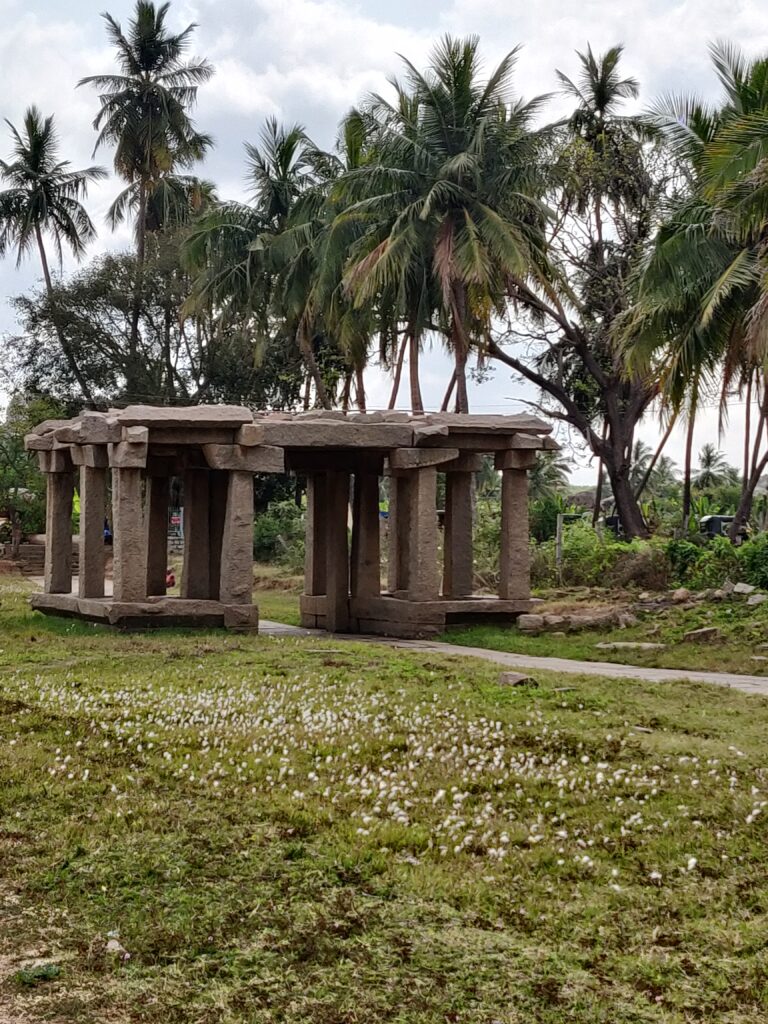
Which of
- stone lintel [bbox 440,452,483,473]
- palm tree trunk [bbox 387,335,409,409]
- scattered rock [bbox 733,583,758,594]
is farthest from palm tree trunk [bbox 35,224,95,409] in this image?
scattered rock [bbox 733,583,758,594]

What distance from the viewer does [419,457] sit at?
18.0m

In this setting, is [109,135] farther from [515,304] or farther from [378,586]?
[378,586]

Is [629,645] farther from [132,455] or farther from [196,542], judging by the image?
[196,542]

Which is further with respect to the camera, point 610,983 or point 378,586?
point 378,586

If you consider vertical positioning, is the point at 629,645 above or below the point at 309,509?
below

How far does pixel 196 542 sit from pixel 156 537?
147 centimetres

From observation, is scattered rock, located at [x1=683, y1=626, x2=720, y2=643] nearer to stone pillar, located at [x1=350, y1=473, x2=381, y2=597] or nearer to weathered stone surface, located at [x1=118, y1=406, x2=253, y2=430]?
stone pillar, located at [x1=350, y1=473, x2=381, y2=597]

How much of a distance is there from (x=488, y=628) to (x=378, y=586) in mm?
2528

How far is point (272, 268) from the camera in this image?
3491 cm

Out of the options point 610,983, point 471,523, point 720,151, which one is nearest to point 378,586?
point 471,523

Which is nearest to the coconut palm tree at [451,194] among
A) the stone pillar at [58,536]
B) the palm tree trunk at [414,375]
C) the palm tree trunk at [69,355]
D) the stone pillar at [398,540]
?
the palm tree trunk at [414,375]

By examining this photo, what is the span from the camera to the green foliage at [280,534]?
3559 centimetres

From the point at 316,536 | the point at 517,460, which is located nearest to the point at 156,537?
the point at 316,536

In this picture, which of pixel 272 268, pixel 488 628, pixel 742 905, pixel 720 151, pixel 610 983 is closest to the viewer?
pixel 610 983
